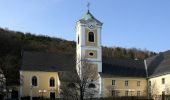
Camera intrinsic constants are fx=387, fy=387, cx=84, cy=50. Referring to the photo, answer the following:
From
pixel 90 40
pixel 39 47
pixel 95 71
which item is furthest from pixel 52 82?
pixel 39 47

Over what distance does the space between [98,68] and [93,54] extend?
263 centimetres

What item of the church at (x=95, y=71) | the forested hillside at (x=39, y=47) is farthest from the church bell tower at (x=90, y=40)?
the forested hillside at (x=39, y=47)

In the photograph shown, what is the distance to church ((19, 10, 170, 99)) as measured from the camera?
66.0 m

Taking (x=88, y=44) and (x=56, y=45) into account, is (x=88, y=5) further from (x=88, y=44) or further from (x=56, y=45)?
(x=56, y=45)

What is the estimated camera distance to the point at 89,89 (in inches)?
2485

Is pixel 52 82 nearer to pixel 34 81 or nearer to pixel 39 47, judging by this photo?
pixel 34 81

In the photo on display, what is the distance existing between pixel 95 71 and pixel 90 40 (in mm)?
6636

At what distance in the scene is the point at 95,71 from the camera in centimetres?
6412

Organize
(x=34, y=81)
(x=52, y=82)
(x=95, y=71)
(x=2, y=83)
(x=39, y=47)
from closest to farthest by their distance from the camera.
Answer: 1. (x=2, y=83)
2. (x=95, y=71)
3. (x=34, y=81)
4. (x=52, y=82)
5. (x=39, y=47)

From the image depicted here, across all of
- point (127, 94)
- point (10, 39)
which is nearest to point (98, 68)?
point (127, 94)

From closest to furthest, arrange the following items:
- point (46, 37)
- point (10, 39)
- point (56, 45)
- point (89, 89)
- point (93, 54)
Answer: point (89, 89) → point (93, 54) → point (10, 39) → point (56, 45) → point (46, 37)

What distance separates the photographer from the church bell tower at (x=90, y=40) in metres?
66.9

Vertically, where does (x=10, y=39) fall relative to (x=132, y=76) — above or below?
above

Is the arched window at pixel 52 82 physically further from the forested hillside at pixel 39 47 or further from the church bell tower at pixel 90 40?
the forested hillside at pixel 39 47
